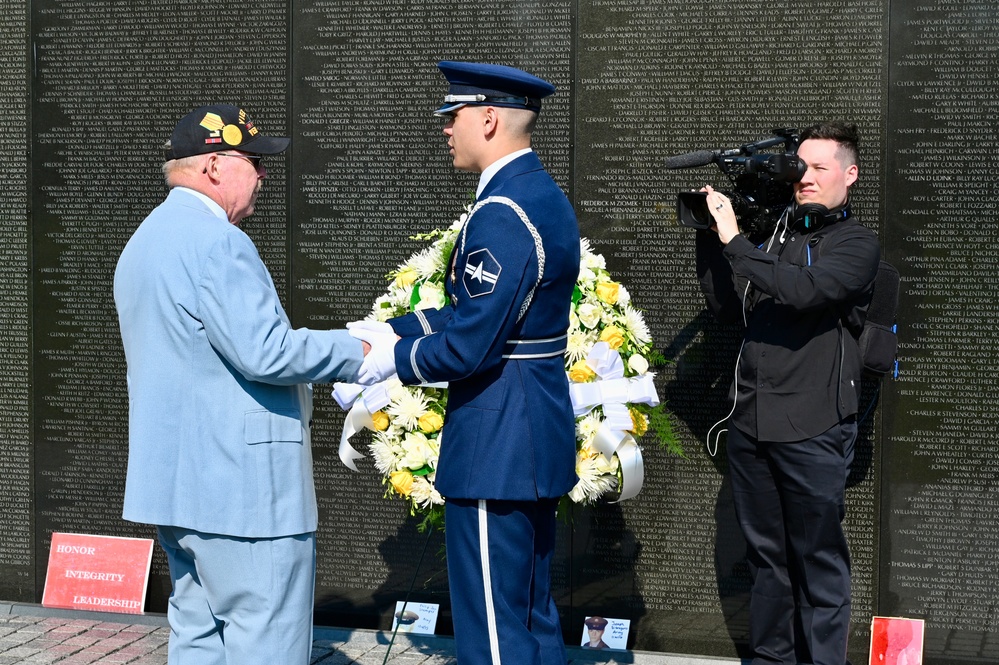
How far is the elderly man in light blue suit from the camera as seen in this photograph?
355 centimetres

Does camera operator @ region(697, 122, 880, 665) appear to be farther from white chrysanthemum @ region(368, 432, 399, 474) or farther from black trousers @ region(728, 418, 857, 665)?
white chrysanthemum @ region(368, 432, 399, 474)

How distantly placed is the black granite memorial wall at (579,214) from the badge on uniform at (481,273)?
2234 millimetres

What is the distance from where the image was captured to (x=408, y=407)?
4.76 m

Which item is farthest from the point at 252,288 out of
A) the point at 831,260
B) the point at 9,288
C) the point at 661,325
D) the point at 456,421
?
the point at 9,288

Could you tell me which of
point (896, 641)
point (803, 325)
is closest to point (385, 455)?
point (803, 325)

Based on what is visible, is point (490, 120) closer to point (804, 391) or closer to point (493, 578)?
point (493, 578)

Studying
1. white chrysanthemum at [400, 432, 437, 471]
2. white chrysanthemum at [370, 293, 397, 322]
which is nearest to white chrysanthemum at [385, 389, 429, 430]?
white chrysanthemum at [400, 432, 437, 471]

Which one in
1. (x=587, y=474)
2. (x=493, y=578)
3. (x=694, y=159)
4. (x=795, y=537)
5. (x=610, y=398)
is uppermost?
(x=694, y=159)

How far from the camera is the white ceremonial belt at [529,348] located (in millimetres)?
3809

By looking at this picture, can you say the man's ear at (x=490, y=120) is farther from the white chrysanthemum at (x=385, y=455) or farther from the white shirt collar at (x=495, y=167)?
the white chrysanthemum at (x=385, y=455)

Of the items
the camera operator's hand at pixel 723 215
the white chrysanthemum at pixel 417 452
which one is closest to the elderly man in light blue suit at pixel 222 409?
the white chrysanthemum at pixel 417 452

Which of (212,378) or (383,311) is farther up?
(383,311)

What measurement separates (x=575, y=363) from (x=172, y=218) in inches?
71.2

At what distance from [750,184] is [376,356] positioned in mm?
2068
